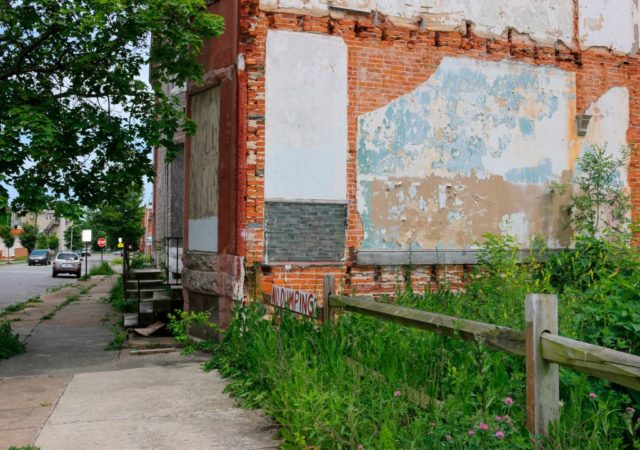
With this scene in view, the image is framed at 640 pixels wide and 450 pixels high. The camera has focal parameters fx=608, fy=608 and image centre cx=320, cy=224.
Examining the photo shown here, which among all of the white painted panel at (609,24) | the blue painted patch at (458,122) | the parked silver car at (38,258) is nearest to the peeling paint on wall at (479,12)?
the white painted panel at (609,24)

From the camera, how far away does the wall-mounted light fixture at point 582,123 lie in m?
10.6

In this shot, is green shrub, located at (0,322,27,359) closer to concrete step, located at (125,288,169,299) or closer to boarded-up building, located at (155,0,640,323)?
concrete step, located at (125,288,169,299)

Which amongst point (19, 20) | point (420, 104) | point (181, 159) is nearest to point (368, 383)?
point (420, 104)

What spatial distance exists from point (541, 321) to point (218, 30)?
20.8 feet

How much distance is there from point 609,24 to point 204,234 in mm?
8161

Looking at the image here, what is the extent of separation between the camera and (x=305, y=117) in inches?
356

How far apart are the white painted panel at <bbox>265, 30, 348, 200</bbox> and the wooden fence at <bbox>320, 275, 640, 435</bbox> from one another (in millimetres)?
4709

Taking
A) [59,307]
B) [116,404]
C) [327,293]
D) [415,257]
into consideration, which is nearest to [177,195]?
[59,307]

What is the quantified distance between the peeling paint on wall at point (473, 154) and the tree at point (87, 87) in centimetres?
297

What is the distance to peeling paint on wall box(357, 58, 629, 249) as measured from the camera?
9461mm

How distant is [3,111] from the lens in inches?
312

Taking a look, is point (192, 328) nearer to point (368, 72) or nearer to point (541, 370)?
point (368, 72)

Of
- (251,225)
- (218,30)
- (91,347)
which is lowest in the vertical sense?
Result: (91,347)

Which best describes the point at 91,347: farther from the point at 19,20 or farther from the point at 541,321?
the point at 541,321
